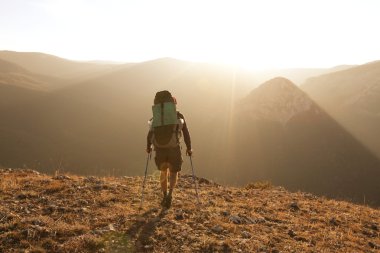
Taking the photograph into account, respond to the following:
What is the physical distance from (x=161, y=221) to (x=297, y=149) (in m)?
53.3

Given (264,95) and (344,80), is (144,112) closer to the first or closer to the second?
(264,95)

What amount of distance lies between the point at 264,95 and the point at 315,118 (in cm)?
964

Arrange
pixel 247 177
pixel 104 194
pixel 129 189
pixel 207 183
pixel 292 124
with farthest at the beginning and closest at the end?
pixel 292 124 < pixel 247 177 < pixel 207 183 < pixel 129 189 < pixel 104 194

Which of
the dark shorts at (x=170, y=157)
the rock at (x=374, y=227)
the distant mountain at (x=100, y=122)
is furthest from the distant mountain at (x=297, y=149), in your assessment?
the dark shorts at (x=170, y=157)

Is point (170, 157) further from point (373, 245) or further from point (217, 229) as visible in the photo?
point (373, 245)

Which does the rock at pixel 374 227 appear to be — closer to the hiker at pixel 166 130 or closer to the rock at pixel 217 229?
the rock at pixel 217 229

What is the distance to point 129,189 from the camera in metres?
11.3

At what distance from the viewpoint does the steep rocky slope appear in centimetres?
669

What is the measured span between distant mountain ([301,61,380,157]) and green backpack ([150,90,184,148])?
5577 centimetres

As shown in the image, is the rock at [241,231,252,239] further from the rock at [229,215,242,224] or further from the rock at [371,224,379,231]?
the rock at [371,224,379,231]

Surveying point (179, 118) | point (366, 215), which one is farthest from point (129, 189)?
point (366, 215)

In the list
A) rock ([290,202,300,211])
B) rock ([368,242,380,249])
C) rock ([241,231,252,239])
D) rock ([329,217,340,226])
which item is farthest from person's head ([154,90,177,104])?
rock ([368,242,380,249])

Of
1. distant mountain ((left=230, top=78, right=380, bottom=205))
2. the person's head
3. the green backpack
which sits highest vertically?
the person's head

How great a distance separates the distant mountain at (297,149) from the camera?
49.4 meters
